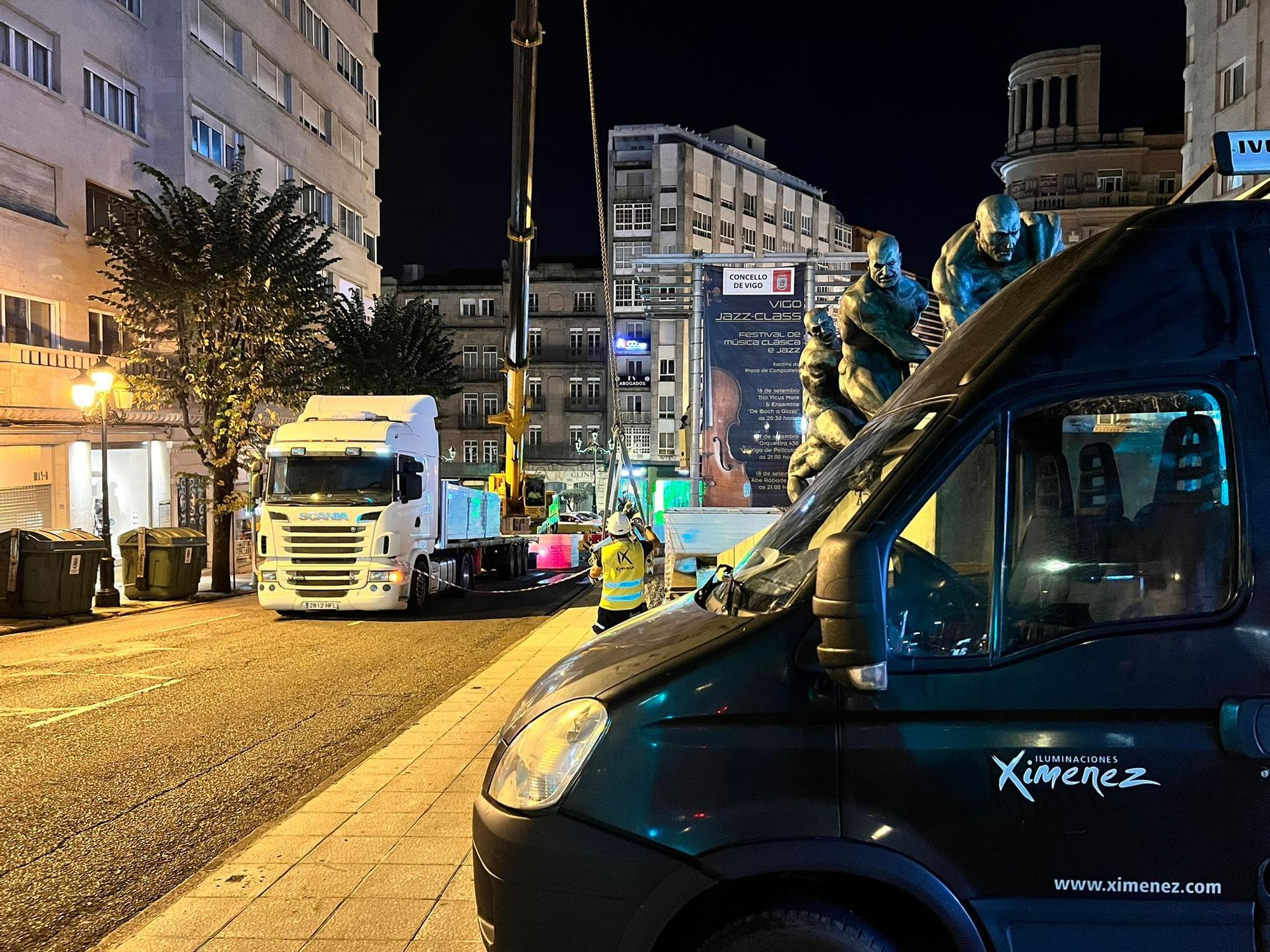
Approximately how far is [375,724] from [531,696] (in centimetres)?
549

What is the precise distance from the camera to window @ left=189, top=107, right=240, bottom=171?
27.2 m

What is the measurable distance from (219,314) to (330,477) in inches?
239

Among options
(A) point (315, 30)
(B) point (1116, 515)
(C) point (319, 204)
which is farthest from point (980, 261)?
(A) point (315, 30)

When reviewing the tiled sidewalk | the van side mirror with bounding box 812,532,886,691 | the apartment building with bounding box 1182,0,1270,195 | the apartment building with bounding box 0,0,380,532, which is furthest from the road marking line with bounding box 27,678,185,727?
the apartment building with bounding box 1182,0,1270,195

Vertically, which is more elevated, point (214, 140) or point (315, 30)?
point (315, 30)

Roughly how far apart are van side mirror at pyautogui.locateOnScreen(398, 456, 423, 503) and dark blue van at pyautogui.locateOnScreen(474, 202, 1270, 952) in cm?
1395

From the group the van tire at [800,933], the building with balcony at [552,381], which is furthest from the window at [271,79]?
the van tire at [800,933]

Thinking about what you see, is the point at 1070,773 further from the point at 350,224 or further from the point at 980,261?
the point at 350,224

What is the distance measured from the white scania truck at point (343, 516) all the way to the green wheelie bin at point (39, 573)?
2840mm

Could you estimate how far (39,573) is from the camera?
1510 cm

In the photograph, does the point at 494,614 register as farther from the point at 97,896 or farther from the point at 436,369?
the point at 436,369

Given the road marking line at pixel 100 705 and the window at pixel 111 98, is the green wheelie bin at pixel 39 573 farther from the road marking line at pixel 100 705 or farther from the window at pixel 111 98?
the window at pixel 111 98

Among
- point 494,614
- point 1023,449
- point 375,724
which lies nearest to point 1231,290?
point 1023,449

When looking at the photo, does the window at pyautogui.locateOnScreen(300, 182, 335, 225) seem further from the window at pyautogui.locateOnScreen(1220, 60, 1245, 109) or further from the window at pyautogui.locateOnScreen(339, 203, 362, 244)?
the window at pyautogui.locateOnScreen(1220, 60, 1245, 109)
